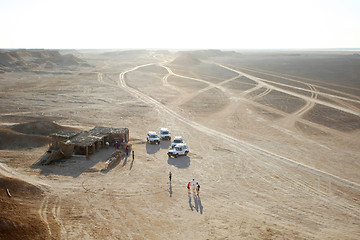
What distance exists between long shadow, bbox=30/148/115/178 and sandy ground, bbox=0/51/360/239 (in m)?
0.07

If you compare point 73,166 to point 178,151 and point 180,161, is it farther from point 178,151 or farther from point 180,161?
point 178,151

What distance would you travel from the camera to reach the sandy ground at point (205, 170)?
14.8m

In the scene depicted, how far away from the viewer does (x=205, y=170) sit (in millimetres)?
22188

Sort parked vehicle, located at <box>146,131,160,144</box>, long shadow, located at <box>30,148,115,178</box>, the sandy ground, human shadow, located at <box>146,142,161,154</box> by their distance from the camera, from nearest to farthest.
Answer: the sandy ground → long shadow, located at <box>30,148,115,178</box> → human shadow, located at <box>146,142,161,154</box> → parked vehicle, located at <box>146,131,160,144</box>

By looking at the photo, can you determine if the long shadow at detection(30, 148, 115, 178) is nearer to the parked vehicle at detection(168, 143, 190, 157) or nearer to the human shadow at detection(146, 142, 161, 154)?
the human shadow at detection(146, 142, 161, 154)

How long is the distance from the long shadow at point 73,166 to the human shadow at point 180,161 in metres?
4.63

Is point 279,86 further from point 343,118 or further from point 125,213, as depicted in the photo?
point 125,213

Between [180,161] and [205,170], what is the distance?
8.36 feet

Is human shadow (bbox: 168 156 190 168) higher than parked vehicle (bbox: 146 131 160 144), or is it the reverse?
parked vehicle (bbox: 146 131 160 144)

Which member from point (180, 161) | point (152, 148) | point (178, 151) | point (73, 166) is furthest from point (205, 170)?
point (73, 166)

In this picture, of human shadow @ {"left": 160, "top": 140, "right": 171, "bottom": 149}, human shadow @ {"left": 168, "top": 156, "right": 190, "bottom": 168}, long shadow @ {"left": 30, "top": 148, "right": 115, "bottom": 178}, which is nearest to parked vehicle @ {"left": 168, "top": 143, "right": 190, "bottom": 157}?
human shadow @ {"left": 168, "top": 156, "right": 190, "bottom": 168}

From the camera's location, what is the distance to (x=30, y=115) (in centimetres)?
3625

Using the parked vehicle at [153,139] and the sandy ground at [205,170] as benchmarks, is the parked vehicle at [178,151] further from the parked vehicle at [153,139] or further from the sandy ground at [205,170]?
the parked vehicle at [153,139]

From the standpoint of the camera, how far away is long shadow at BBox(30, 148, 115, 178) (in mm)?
20208
